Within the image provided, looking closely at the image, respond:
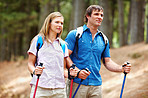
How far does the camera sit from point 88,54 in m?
4.07

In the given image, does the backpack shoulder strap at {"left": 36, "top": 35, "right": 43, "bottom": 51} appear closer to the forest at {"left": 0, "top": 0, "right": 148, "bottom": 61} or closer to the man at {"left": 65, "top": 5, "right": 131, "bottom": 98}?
the man at {"left": 65, "top": 5, "right": 131, "bottom": 98}

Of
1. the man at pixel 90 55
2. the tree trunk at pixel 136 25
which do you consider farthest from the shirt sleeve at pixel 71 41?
the tree trunk at pixel 136 25

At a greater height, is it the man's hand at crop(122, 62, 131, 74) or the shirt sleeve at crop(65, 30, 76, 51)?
the shirt sleeve at crop(65, 30, 76, 51)

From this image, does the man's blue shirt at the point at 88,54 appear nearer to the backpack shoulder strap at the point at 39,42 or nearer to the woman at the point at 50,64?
the woman at the point at 50,64

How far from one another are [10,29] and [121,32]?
10183 mm

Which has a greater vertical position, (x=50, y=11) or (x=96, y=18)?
(x=96, y=18)

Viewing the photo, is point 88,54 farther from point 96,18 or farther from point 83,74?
point 96,18

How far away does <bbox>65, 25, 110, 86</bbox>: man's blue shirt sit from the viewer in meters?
4.05

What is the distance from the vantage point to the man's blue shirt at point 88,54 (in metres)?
4.05

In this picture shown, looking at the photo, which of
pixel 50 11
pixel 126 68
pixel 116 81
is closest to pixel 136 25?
pixel 50 11

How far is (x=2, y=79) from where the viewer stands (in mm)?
14312

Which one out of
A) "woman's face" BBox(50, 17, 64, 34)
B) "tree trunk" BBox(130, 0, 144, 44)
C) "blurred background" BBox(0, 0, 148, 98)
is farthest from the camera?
"tree trunk" BBox(130, 0, 144, 44)

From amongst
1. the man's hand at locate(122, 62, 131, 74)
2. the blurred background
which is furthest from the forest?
the man's hand at locate(122, 62, 131, 74)

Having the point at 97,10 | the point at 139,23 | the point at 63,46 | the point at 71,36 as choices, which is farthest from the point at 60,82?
the point at 139,23
